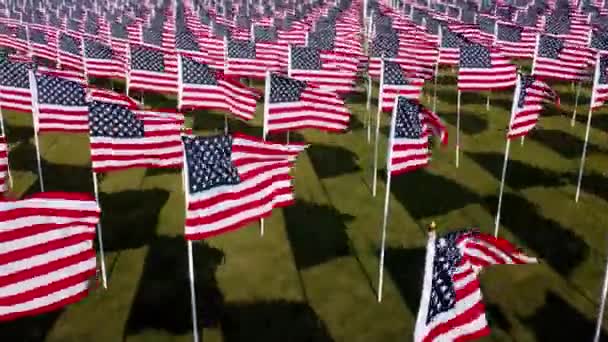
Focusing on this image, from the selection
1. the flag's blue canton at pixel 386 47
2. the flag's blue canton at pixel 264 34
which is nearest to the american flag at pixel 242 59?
the flag's blue canton at pixel 386 47

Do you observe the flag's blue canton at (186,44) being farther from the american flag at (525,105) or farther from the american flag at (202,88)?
the american flag at (525,105)

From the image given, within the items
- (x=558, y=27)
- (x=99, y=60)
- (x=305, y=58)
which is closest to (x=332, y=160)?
(x=305, y=58)

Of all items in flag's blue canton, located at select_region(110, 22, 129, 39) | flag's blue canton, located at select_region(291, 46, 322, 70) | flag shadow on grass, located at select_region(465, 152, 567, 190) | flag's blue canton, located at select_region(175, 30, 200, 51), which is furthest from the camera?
flag's blue canton, located at select_region(110, 22, 129, 39)

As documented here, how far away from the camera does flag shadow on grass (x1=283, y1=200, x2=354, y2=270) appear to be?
17.6 m

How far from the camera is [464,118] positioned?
31734mm

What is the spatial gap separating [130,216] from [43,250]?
9.25 meters

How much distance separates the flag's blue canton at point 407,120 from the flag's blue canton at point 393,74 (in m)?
6.08

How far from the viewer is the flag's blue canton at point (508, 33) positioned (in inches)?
1339

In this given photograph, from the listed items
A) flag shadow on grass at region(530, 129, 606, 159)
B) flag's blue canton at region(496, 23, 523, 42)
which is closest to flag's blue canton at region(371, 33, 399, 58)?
flag shadow on grass at region(530, 129, 606, 159)

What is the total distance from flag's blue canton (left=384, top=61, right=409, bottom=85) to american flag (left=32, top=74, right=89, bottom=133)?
30.1 feet

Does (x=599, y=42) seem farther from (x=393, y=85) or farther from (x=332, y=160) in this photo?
(x=393, y=85)

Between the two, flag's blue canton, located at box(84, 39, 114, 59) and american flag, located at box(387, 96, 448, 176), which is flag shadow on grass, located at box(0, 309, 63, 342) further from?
flag's blue canton, located at box(84, 39, 114, 59)

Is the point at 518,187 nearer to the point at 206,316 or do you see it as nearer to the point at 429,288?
the point at 206,316

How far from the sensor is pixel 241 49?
26703 millimetres
